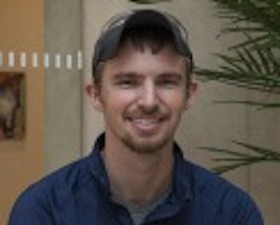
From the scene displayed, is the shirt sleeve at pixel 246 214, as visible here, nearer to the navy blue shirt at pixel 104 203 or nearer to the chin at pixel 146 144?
the navy blue shirt at pixel 104 203

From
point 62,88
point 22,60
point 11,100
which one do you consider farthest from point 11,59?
point 62,88

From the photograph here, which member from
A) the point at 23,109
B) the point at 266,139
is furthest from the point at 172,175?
the point at 23,109

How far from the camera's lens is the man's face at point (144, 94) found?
1148 mm

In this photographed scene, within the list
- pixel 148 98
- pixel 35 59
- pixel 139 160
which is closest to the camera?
pixel 148 98

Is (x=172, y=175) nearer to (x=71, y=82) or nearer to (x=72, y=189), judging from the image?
(x=72, y=189)

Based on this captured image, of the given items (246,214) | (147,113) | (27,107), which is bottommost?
(246,214)

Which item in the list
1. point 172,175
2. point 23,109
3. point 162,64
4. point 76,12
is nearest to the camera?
point 162,64

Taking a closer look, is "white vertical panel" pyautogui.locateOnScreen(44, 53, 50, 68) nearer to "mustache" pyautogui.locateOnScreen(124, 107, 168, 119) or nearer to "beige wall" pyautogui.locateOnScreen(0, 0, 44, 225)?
"beige wall" pyautogui.locateOnScreen(0, 0, 44, 225)

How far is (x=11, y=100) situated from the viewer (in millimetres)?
2486

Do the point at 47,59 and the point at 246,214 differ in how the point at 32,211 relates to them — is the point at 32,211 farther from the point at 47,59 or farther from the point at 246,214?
the point at 47,59

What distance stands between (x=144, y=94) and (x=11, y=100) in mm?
1438

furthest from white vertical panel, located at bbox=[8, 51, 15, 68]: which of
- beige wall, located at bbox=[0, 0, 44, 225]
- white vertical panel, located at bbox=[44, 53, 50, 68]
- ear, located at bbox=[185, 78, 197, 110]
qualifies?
ear, located at bbox=[185, 78, 197, 110]

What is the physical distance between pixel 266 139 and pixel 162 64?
127 cm

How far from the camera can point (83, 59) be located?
2348mm
